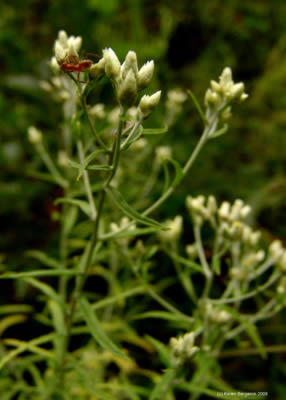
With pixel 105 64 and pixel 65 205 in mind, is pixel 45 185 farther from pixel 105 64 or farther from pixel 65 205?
pixel 105 64

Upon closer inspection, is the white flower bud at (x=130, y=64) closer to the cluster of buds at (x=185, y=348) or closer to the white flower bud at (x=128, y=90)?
the white flower bud at (x=128, y=90)

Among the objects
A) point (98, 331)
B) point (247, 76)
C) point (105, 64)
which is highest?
point (247, 76)

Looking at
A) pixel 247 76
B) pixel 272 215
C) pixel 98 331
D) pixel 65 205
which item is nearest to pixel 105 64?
pixel 98 331

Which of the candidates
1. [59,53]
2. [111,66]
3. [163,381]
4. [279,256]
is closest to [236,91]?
[111,66]

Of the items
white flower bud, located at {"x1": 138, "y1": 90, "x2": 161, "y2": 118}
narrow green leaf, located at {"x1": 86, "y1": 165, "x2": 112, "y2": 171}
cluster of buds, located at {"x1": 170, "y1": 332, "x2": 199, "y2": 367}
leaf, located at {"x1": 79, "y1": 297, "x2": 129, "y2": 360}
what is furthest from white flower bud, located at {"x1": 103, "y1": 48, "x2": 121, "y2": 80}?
cluster of buds, located at {"x1": 170, "y1": 332, "x2": 199, "y2": 367}

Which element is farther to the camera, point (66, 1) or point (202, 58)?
point (202, 58)

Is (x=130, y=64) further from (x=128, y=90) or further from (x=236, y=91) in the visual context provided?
(x=236, y=91)

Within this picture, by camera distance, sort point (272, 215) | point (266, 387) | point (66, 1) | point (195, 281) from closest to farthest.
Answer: point (266, 387) < point (195, 281) < point (272, 215) < point (66, 1)
